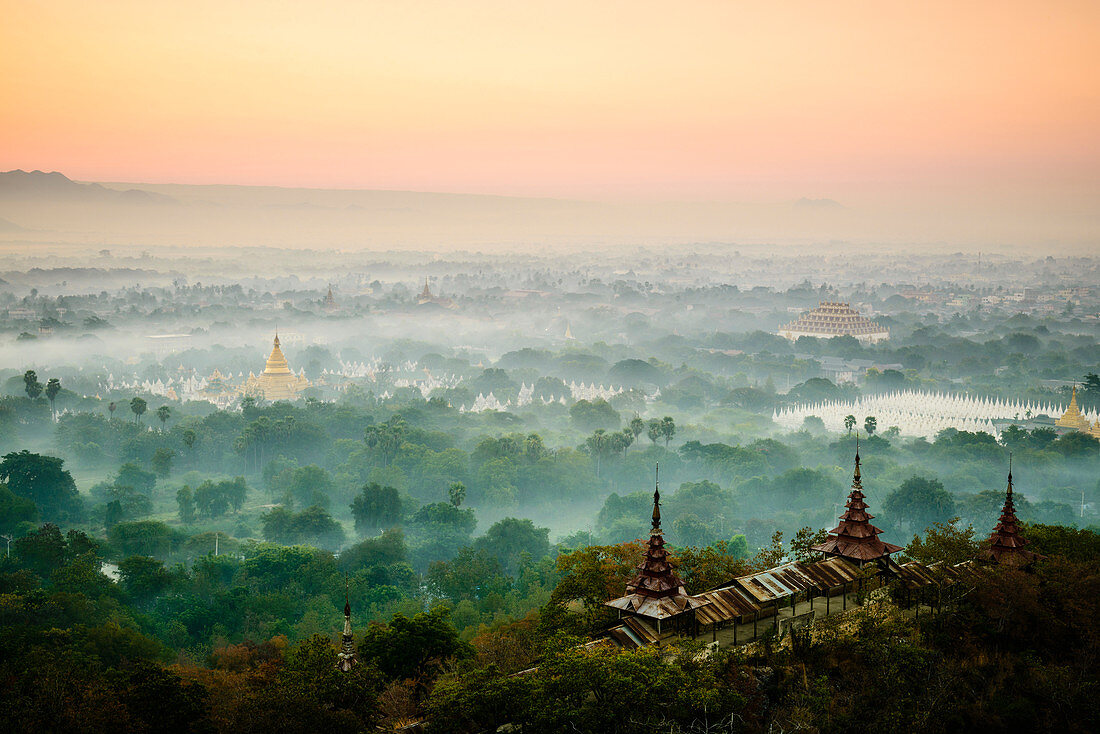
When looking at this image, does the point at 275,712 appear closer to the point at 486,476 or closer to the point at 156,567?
the point at 156,567

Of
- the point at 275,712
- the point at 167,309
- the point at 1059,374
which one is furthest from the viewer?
the point at 167,309

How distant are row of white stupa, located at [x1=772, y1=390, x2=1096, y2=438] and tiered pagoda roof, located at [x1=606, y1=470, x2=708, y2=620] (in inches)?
2445

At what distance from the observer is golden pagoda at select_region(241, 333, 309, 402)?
98750mm

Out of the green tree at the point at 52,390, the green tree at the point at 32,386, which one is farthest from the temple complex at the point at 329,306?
the green tree at the point at 52,390

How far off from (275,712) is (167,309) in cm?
17041

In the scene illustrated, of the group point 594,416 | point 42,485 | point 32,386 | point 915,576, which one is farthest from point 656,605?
point 32,386

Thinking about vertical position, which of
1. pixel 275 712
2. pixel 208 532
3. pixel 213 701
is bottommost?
pixel 208 532

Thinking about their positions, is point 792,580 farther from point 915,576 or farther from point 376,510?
point 376,510

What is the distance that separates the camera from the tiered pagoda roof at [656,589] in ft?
86.6

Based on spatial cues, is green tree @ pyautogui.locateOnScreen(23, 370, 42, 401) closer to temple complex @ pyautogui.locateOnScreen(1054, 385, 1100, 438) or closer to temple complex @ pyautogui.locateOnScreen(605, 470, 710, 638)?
temple complex @ pyautogui.locateOnScreen(605, 470, 710, 638)

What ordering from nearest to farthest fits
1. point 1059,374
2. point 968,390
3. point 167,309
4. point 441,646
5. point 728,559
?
1. point 441,646
2. point 728,559
3. point 968,390
4. point 1059,374
5. point 167,309

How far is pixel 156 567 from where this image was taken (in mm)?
46625

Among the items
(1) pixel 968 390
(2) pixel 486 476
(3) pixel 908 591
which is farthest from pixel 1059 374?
(3) pixel 908 591

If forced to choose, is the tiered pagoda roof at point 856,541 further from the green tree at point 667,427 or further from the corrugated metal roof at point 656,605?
the green tree at point 667,427
